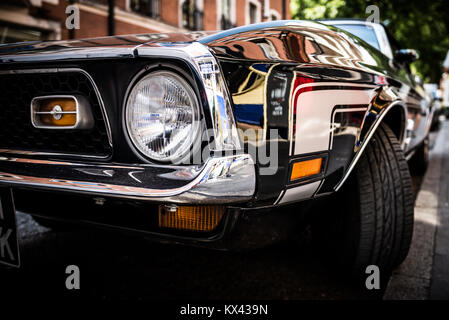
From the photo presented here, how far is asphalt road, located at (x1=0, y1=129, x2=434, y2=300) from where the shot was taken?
64.0 inches

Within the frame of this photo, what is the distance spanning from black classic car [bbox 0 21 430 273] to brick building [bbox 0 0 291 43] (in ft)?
17.2

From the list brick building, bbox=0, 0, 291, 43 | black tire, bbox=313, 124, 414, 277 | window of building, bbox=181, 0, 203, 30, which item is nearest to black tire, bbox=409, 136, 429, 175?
black tire, bbox=313, 124, 414, 277

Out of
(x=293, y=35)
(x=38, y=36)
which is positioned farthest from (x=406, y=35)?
(x=293, y=35)

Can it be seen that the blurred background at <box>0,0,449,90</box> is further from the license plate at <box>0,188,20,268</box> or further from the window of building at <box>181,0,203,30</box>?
the license plate at <box>0,188,20,268</box>

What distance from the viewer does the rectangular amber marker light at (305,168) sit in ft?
3.78

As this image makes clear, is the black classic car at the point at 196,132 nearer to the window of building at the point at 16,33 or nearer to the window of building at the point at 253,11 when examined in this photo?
the window of building at the point at 16,33

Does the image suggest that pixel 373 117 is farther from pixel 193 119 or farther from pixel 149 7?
pixel 149 7

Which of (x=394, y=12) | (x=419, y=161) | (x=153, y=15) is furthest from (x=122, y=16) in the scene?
(x=419, y=161)

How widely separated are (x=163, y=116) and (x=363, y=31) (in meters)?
2.00

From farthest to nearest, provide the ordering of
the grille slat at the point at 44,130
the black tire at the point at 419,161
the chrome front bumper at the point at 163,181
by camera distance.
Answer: the black tire at the point at 419,161
the grille slat at the point at 44,130
the chrome front bumper at the point at 163,181

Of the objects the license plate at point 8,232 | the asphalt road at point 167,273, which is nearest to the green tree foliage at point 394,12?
the asphalt road at point 167,273

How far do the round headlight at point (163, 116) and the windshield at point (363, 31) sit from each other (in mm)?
1852

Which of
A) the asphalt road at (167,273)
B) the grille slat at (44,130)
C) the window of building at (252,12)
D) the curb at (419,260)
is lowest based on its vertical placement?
the asphalt road at (167,273)
